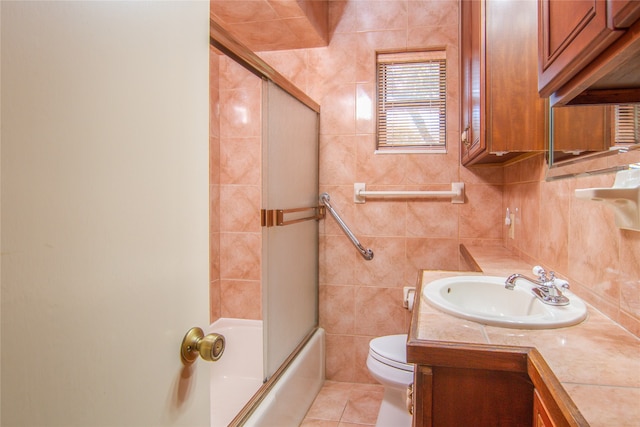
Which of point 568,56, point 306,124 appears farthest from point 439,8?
point 568,56

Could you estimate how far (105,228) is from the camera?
49 centimetres

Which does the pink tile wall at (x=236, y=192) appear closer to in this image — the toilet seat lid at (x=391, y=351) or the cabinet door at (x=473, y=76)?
the toilet seat lid at (x=391, y=351)

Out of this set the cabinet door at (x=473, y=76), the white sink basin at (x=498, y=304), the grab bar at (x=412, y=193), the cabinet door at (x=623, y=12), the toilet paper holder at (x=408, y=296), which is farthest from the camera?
the grab bar at (x=412, y=193)

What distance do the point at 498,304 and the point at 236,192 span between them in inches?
72.0

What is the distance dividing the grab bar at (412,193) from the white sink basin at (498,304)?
104cm

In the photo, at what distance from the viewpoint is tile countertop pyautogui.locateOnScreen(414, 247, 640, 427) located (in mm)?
536

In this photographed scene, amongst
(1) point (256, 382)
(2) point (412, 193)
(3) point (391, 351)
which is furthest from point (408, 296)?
(1) point (256, 382)

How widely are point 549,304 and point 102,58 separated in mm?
1133

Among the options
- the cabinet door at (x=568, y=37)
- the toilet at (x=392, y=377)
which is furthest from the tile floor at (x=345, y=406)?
the cabinet door at (x=568, y=37)

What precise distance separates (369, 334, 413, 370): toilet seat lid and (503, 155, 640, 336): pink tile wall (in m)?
0.74

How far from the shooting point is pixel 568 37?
0.67 m

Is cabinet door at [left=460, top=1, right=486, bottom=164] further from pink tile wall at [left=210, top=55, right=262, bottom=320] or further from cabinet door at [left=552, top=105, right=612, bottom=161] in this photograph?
pink tile wall at [left=210, top=55, right=262, bottom=320]

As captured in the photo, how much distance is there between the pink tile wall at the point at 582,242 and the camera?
0.89 meters

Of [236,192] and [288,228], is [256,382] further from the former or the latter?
[236,192]
